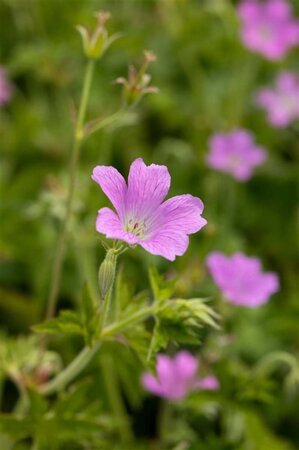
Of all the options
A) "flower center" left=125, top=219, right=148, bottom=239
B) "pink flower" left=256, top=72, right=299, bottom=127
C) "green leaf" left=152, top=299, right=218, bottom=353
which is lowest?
"green leaf" left=152, top=299, right=218, bottom=353

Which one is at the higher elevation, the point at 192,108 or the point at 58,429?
the point at 192,108

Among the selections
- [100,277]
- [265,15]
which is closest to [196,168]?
[265,15]

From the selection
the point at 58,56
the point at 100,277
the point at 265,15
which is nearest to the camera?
the point at 100,277

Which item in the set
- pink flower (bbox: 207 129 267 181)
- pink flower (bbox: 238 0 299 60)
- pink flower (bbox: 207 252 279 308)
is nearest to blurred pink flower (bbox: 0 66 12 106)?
pink flower (bbox: 207 129 267 181)

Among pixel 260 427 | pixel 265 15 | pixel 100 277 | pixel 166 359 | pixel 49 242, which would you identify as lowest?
pixel 260 427

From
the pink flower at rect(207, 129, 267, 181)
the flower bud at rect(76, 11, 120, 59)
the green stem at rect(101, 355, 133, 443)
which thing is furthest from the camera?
the pink flower at rect(207, 129, 267, 181)

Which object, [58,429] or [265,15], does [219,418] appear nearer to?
[58,429]

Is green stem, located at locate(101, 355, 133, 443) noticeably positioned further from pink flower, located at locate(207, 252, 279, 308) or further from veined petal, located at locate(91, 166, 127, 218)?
veined petal, located at locate(91, 166, 127, 218)

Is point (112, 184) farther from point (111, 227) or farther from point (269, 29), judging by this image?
point (269, 29)
